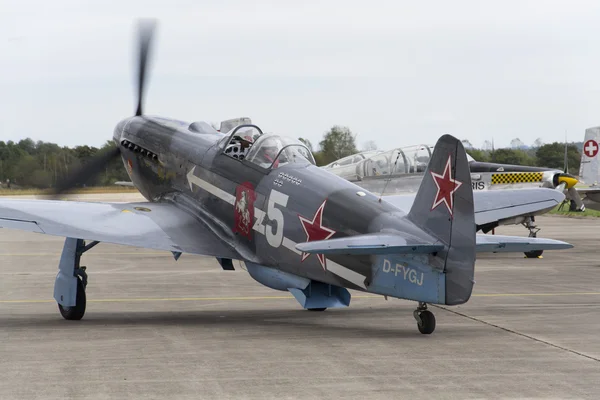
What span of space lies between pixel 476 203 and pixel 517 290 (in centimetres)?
232

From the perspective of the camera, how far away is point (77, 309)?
445 inches

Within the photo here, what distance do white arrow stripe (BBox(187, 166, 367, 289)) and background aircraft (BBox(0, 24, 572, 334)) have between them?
0.05 ft

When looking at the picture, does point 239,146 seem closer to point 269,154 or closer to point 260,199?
point 269,154

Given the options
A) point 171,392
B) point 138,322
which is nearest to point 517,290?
point 138,322

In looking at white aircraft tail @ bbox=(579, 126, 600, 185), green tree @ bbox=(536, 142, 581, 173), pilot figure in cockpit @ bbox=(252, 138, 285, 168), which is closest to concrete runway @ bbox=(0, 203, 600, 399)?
pilot figure in cockpit @ bbox=(252, 138, 285, 168)

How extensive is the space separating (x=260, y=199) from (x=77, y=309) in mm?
2622

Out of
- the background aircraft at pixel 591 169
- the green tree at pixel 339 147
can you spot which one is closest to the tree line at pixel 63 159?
the green tree at pixel 339 147

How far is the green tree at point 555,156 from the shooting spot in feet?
235

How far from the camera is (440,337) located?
32.0 ft

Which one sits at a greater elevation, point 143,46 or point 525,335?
point 143,46

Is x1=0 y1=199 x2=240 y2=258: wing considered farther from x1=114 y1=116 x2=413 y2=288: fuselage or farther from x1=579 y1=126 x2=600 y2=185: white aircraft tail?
x1=579 y1=126 x2=600 y2=185: white aircraft tail

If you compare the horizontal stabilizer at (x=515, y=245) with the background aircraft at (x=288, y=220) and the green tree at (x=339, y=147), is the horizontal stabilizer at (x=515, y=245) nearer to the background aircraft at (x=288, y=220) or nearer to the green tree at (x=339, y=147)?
the background aircraft at (x=288, y=220)

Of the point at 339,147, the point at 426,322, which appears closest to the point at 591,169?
the point at 339,147

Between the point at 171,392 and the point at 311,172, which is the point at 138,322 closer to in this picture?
the point at 311,172
